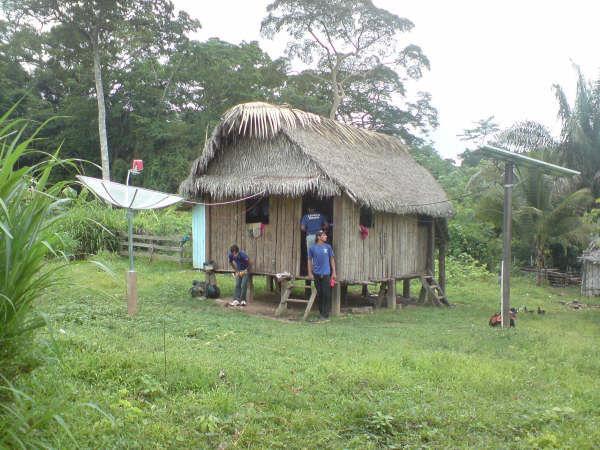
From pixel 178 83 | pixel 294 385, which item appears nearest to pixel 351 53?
pixel 178 83

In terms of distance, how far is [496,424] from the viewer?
5.23m

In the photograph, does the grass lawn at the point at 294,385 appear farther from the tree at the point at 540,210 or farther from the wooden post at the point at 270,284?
the tree at the point at 540,210

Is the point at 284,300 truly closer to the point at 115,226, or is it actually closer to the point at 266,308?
the point at 266,308

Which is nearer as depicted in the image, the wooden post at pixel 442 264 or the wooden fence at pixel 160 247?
the wooden post at pixel 442 264

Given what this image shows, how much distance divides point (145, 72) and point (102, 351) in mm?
23990

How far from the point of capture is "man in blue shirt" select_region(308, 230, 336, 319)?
1108 cm

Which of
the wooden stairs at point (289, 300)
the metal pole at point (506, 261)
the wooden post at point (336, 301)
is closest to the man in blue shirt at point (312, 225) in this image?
the wooden stairs at point (289, 300)

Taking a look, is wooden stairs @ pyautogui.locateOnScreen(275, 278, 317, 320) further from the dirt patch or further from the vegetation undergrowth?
the vegetation undergrowth

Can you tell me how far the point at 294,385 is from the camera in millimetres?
5660

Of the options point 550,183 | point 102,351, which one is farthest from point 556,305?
point 102,351

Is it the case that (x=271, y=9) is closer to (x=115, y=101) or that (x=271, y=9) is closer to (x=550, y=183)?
(x=115, y=101)

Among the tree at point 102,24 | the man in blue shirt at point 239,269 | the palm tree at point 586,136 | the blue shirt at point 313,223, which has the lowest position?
the man in blue shirt at point 239,269

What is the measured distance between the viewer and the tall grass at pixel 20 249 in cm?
251

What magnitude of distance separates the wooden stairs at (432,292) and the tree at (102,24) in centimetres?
1346
